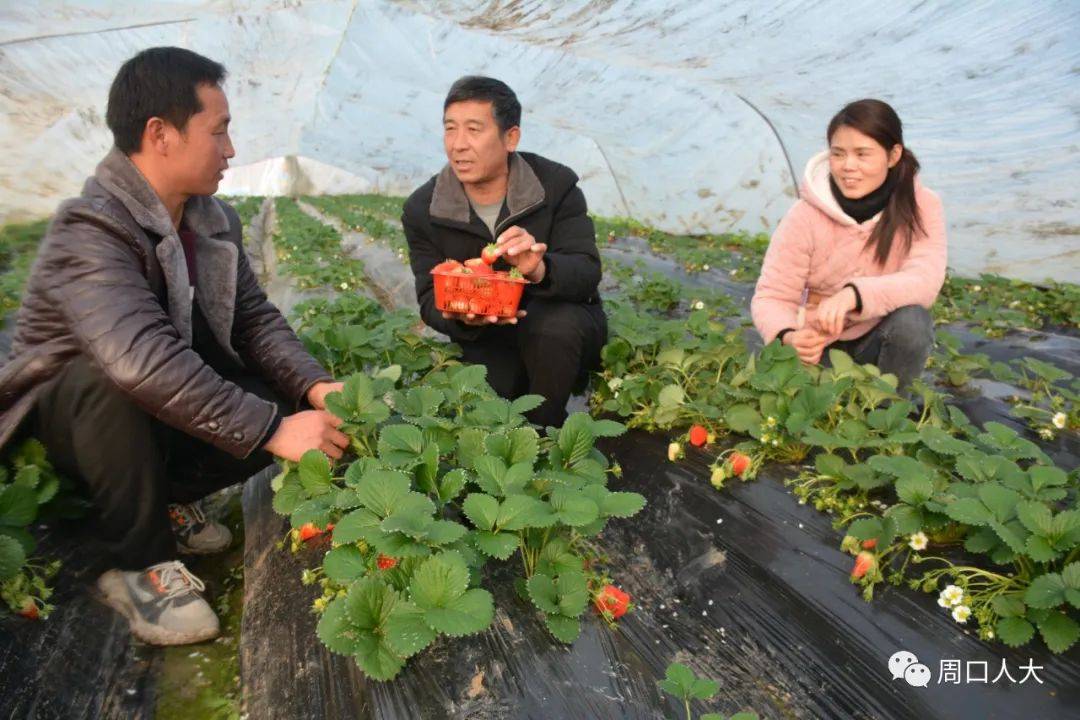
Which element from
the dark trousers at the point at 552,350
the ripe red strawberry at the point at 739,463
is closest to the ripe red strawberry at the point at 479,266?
the dark trousers at the point at 552,350

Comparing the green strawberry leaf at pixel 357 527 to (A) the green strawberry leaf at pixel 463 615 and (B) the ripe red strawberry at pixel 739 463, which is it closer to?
(A) the green strawberry leaf at pixel 463 615

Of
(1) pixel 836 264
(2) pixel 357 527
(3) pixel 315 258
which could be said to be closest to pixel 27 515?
(2) pixel 357 527

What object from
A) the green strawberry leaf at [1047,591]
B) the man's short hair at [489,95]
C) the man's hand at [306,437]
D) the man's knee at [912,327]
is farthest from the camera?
the man's knee at [912,327]

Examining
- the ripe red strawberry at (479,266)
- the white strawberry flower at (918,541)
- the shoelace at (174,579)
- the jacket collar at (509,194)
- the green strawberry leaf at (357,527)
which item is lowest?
the shoelace at (174,579)

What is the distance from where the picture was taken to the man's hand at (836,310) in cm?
265

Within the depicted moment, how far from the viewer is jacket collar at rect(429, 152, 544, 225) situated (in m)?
2.98

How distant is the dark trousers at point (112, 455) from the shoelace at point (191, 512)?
0.35m

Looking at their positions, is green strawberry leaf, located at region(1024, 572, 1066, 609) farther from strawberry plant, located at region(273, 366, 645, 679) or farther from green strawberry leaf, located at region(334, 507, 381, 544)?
green strawberry leaf, located at region(334, 507, 381, 544)

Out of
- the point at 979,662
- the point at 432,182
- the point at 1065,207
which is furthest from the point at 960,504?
the point at 1065,207

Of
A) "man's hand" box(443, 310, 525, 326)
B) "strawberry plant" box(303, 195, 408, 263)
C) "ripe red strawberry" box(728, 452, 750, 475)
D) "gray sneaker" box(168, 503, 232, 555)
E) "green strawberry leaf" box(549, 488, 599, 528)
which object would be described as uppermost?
"man's hand" box(443, 310, 525, 326)

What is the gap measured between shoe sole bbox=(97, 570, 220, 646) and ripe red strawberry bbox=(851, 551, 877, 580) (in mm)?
1808

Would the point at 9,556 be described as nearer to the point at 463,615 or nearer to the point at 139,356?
the point at 139,356

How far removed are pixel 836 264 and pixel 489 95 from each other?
1.61 m

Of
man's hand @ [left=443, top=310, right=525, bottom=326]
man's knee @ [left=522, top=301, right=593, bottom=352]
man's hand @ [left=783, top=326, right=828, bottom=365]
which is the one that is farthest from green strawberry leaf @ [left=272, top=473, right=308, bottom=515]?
man's hand @ [left=783, top=326, right=828, bottom=365]
